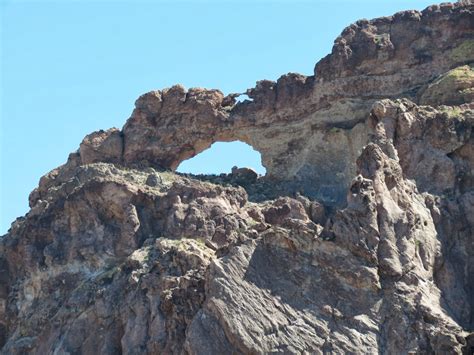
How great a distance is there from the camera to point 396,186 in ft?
221

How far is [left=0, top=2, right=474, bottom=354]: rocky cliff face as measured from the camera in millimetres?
62312

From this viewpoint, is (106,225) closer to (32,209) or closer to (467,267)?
(32,209)

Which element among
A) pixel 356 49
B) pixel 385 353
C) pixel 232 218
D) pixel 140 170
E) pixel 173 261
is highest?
pixel 356 49

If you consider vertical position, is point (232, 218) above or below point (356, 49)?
below

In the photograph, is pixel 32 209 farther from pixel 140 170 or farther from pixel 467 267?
pixel 467 267

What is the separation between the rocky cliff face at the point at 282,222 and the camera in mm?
62312

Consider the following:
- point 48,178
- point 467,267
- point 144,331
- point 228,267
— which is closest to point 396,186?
point 467,267

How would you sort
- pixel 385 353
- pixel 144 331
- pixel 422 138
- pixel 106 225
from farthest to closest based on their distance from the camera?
pixel 106 225
pixel 422 138
pixel 144 331
pixel 385 353

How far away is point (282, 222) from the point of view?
70.9m

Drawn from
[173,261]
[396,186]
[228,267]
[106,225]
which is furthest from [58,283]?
[396,186]

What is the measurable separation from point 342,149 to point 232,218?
37.2 feet

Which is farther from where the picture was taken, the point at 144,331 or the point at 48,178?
the point at 48,178

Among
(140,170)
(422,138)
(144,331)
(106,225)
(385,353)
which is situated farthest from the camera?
(140,170)

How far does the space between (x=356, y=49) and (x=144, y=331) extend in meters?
28.3
